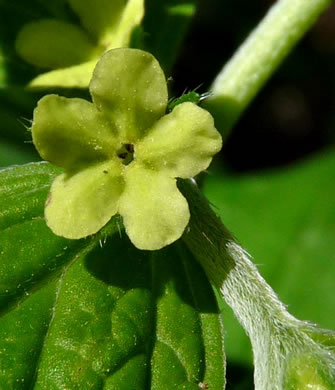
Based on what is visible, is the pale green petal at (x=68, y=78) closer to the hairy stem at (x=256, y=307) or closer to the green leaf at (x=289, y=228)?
the hairy stem at (x=256, y=307)

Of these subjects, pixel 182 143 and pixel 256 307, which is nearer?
pixel 182 143

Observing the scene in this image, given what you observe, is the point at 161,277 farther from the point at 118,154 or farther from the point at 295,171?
the point at 295,171

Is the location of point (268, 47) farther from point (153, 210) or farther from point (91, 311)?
point (91, 311)

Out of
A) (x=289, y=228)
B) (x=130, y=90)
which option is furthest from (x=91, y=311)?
(x=289, y=228)

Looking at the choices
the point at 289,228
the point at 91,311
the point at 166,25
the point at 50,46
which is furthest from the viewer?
the point at 289,228

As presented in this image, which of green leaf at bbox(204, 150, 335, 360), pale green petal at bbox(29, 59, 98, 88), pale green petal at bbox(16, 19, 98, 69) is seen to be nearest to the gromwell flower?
pale green petal at bbox(29, 59, 98, 88)

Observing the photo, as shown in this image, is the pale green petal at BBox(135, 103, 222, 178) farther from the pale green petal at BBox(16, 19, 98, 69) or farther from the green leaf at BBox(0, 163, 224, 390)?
the pale green petal at BBox(16, 19, 98, 69)
